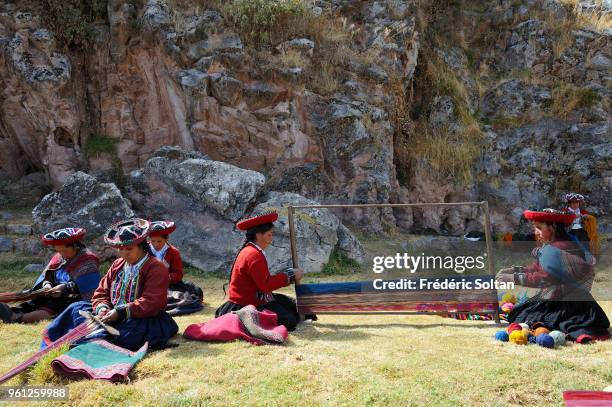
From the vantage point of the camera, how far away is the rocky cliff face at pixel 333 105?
11195 millimetres

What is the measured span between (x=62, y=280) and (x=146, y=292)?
2052 mm

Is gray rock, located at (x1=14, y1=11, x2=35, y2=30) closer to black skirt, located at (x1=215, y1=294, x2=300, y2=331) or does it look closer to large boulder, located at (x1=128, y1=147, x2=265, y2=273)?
large boulder, located at (x1=128, y1=147, x2=265, y2=273)

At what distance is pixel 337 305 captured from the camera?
5242 millimetres

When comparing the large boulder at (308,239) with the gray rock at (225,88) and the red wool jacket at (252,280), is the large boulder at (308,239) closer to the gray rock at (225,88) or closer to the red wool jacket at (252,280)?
the gray rock at (225,88)

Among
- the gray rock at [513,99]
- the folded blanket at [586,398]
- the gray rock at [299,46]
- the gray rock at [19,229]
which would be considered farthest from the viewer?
the gray rock at [513,99]

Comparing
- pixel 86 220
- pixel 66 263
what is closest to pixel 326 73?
pixel 86 220

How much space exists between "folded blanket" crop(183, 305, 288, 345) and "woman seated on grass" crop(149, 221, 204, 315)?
1604 millimetres

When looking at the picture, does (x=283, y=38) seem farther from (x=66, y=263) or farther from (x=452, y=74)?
(x=66, y=263)

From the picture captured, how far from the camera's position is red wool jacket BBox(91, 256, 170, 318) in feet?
13.1

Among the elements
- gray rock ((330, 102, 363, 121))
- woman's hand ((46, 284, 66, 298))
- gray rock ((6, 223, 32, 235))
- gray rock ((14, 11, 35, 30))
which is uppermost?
gray rock ((14, 11, 35, 30))

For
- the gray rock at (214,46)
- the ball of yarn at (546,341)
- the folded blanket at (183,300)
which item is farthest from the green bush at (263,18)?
the ball of yarn at (546,341)

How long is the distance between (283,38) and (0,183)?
8.60 m

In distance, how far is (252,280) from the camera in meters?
4.71

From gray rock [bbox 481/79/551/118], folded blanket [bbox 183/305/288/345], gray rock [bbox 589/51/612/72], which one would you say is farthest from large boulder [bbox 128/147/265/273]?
gray rock [bbox 589/51/612/72]
